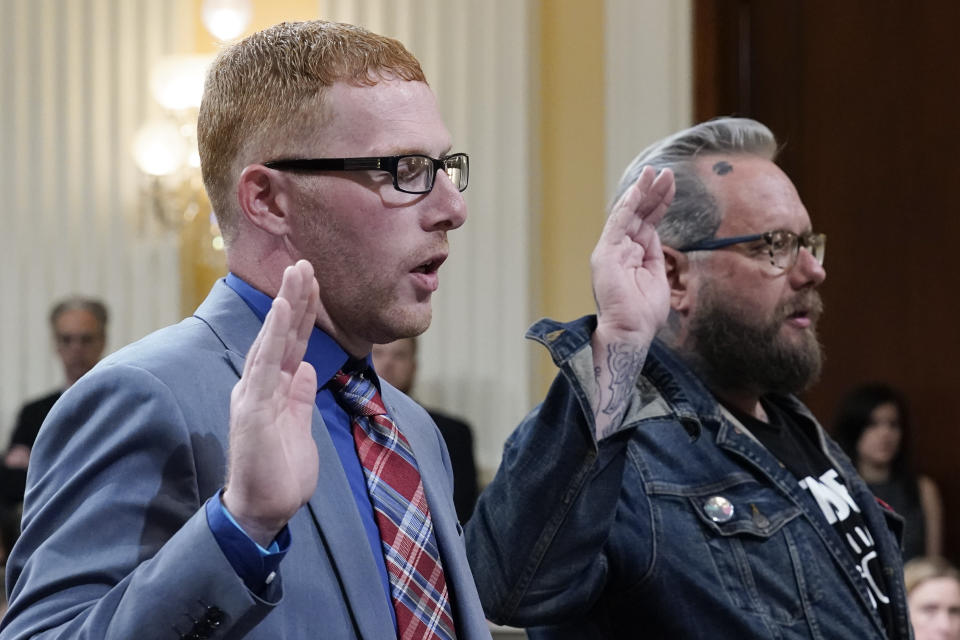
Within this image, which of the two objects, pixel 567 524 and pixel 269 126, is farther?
pixel 567 524

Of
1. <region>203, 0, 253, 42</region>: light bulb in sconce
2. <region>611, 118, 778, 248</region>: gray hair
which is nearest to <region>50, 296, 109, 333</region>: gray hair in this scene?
<region>203, 0, 253, 42</region>: light bulb in sconce

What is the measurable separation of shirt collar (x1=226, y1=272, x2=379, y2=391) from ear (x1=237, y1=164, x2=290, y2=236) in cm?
7

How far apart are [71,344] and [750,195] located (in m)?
3.32

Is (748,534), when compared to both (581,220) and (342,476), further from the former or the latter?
(581,220)

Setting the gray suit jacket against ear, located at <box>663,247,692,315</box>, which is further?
ear, located at <box>663,247,692,315</box>

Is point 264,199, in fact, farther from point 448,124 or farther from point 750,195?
point 448,124

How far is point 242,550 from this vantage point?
118cm

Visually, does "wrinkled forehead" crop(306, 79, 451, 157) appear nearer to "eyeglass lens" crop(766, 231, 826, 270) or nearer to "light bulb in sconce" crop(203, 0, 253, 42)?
"eyeglass lens" crop(766, 231, 826, 270)

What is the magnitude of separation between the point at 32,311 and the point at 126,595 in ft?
15.0

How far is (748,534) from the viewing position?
207 centimetres

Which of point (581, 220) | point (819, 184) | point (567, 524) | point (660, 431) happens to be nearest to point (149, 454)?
point (567, 524)

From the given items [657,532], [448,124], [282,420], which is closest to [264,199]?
[282,420]

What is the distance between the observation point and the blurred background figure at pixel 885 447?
489 centimetres

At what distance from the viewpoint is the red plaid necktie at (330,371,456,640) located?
4.74ft
